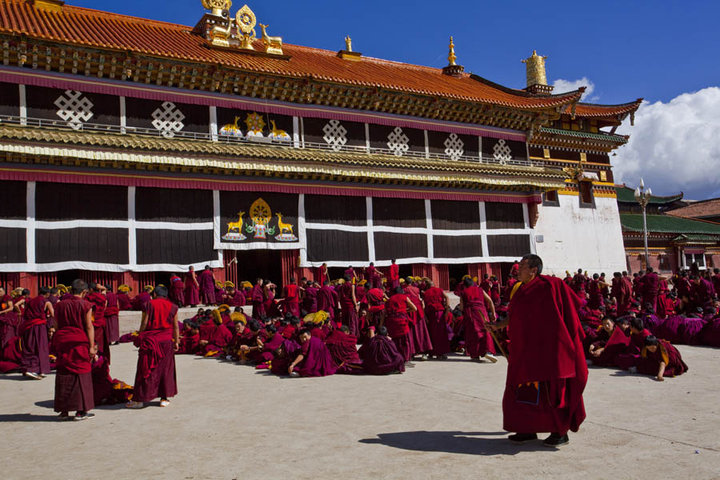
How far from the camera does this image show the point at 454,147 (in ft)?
69.8

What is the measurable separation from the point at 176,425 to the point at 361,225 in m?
13.7

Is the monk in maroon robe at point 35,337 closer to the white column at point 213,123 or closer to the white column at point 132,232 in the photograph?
the white column at point 132,232

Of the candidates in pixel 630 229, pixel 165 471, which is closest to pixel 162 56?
pixel 165 471

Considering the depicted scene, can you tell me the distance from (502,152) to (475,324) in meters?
15.0

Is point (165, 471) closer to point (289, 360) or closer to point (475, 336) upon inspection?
point (289, 360)

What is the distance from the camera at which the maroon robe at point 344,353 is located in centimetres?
790

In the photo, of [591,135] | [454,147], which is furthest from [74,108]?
[591,135]

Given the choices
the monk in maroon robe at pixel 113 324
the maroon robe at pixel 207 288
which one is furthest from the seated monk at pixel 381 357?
the maroon robe at pixel 207 288

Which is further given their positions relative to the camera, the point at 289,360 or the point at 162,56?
the point at 162,56

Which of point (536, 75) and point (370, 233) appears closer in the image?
point (370, 233)

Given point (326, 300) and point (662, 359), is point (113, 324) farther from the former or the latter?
point (662, 359)

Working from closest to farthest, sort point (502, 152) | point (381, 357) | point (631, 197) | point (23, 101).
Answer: point (381, 357) < point (23, 101) < point (502, 152) < point (631, 197)

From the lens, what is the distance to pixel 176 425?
198 inches

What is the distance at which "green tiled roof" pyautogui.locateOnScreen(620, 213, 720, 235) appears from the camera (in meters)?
31.1
